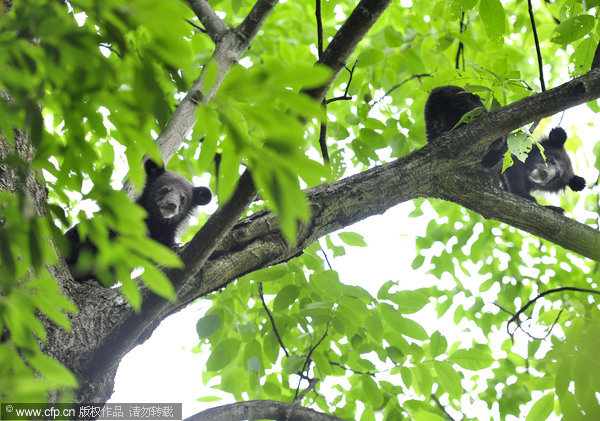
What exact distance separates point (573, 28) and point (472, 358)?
7.40ft

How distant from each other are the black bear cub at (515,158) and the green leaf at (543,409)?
1.51 m

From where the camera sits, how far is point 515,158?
558 cm

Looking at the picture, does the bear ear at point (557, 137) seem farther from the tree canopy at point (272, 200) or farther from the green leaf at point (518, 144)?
the green leaf at point (518, 144)

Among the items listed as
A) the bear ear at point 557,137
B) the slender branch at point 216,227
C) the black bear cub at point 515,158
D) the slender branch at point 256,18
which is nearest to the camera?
the slender branch at point 216,227

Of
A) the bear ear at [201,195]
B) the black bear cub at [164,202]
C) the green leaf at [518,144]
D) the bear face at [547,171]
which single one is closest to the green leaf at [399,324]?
the green leaf at [518,144]

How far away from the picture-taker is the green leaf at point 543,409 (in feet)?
9.33

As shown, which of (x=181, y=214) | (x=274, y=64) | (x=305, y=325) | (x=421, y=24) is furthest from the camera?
(x=181, y=214)

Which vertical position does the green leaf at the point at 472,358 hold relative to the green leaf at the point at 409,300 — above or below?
below

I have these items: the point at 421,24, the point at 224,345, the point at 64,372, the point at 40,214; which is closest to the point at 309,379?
the point at 224,345

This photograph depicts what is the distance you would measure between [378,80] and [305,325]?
272 cm

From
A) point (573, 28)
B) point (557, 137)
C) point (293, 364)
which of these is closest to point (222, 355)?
point (293, 364)

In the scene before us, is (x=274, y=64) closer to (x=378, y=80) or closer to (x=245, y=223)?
(x=245, y=223)

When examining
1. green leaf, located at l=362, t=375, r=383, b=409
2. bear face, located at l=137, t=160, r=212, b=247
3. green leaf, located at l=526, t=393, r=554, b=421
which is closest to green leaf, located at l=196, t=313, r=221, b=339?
green leaf, located at l=362, t=375, r=383, b=409

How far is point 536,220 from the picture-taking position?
304 centimetres
